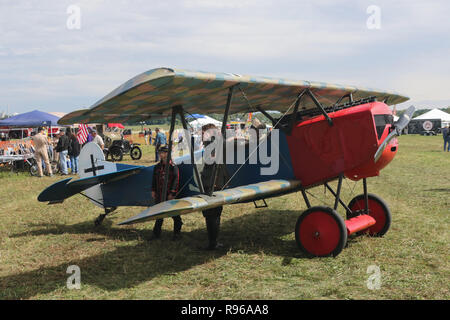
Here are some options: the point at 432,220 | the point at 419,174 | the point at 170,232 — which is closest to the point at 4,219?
the point at 170,232

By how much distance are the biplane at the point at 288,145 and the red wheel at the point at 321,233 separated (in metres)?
0.01

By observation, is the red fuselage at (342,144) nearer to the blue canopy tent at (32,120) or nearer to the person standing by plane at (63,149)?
the person standing by plane at (63,149)

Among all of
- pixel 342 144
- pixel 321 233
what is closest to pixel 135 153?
pixel 342 144

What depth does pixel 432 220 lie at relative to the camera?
268 inches

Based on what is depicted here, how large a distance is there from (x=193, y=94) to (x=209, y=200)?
Answer: 1.36 m

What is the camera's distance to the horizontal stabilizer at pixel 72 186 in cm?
657

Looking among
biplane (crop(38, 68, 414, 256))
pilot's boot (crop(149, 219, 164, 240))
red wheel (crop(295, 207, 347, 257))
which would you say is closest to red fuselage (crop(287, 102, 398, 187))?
biplane (crop(38, 68, 414, 256))

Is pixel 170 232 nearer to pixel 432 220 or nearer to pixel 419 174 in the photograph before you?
pixel 432 220

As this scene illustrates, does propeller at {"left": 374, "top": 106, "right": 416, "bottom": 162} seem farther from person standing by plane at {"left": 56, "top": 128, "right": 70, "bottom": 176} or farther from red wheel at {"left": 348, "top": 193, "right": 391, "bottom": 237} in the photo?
person standing by plane at {"left": 56, "top": 128, "right": 70, "bottom": 176}

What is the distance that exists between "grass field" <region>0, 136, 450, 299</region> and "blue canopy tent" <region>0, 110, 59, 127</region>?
10756 millimetres

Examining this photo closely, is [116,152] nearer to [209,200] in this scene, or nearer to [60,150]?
[60,150]

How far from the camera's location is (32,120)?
1812cm
